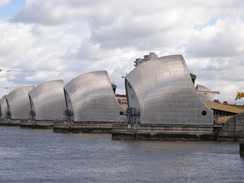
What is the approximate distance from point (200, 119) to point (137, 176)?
3322 cm

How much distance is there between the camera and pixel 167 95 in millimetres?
72625

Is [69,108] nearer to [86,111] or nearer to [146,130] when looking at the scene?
[86,111]

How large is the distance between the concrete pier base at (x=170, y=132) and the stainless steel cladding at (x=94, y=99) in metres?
24.4

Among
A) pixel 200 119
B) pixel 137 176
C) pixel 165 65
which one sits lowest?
pixel 137 176

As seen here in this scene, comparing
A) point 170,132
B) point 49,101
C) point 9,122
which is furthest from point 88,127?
point 9,122

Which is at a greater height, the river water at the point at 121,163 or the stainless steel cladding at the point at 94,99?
the stainless steel cladding at the point at 94,99

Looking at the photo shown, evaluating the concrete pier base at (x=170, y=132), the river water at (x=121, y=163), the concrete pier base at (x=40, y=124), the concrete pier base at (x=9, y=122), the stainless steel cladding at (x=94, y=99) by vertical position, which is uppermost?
the stainless steel cladding at (x=94, y=99)

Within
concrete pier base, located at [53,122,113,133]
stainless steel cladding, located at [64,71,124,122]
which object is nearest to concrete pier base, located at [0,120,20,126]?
stainless steel cladding, located at [64,71,124,122]

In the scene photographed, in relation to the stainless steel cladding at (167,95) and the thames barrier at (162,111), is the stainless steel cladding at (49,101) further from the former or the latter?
the stainless steel cladding at (167,95)

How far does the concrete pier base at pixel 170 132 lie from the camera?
69125 mm

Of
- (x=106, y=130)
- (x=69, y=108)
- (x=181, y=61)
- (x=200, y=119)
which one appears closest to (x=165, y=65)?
(x=181, y=61)

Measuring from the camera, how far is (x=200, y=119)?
71.2 meters

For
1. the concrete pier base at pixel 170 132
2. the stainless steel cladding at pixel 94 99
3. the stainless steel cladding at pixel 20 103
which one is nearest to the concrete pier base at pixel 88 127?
the stainless steel cladding at pixel 94 99

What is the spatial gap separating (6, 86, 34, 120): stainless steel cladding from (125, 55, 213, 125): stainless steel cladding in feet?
215
